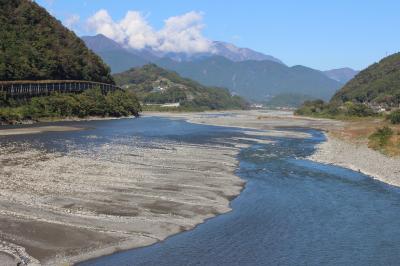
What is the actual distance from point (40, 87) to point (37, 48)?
88.0 ft

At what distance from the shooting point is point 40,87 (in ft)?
449

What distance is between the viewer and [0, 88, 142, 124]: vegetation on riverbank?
371 feet

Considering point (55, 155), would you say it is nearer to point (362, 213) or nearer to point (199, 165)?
point (199, 165)

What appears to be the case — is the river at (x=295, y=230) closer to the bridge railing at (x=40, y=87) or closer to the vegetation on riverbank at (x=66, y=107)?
the vegetation on riverbank at (x=66, y=107)

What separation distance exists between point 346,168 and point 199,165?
50.4 feet

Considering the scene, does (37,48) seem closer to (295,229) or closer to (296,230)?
(295,229)

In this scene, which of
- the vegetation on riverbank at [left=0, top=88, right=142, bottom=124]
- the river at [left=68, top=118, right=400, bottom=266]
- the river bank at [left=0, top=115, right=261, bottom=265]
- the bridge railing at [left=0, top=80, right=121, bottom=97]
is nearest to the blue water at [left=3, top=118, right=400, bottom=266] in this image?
the river at [left=68, top=118, right=400, bottom=266]

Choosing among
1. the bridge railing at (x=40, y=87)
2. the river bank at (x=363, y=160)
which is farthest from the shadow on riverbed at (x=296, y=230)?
the bridge railing at (x=40, y=87)

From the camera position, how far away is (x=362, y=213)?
32.7 metres

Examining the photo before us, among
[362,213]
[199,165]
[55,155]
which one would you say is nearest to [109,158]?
[55,155]

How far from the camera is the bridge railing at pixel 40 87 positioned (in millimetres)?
120562

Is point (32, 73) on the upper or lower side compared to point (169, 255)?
upper

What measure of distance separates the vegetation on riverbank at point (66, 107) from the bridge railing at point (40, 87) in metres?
2.55

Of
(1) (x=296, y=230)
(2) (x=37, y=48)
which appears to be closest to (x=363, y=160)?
(1) (x=296, y=230)
